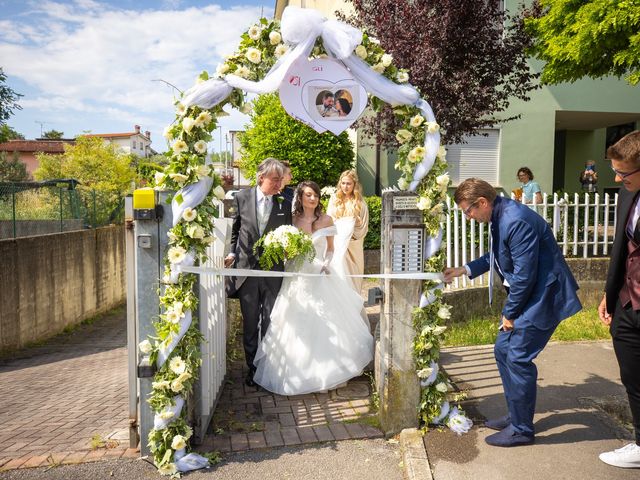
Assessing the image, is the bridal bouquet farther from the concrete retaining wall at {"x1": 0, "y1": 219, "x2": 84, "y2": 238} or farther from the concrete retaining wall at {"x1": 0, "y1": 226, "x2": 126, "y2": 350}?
the concrete retaining wall at {"x1": 0, "y1": 219, "x2": 84, "y2": 238}

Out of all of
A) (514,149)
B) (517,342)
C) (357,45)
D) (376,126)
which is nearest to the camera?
(517,342)

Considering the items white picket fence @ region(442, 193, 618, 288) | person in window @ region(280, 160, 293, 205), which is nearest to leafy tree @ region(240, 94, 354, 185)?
white picket fence @ region(442, 193, 618, 288)

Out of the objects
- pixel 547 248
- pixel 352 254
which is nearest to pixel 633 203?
pixel 547 248

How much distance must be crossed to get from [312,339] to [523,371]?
1.98 metres

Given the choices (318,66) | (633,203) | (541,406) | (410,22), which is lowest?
(541,406)

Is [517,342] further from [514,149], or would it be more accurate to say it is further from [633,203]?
[514,149]

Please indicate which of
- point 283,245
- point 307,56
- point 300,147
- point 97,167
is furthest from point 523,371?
point 97,167

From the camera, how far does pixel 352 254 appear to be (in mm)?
7117

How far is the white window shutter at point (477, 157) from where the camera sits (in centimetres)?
1454

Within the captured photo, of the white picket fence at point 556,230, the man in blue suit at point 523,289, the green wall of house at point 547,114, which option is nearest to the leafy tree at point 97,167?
the green wall of house at point 547,114

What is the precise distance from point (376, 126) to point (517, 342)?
8.49 metres

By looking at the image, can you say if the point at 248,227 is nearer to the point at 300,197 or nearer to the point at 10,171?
the point at 300,197

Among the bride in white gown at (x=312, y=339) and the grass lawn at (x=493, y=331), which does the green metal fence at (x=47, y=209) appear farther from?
the grass lawn at (x=493, y=331)

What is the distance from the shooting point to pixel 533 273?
3.53 m
